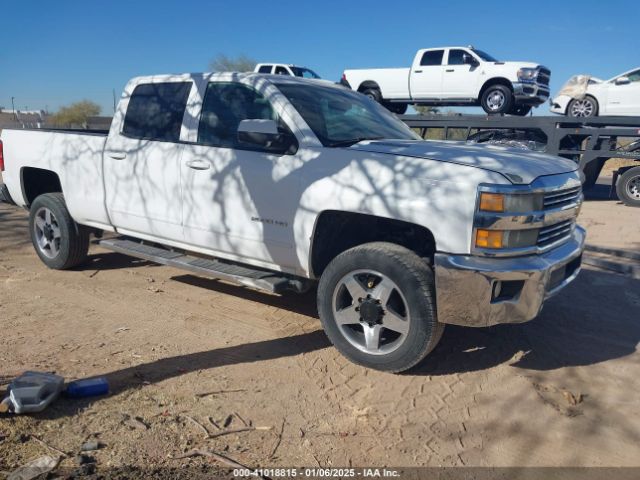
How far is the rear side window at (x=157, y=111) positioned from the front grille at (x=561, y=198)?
306 cm

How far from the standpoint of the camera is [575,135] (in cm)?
1270

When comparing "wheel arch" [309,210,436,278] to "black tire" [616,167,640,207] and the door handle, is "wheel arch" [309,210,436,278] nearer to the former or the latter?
the door handle

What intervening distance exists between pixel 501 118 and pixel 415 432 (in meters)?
11.1

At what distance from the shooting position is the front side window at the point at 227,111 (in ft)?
14.7

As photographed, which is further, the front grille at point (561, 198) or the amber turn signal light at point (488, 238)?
the front grille at point (561, 198)

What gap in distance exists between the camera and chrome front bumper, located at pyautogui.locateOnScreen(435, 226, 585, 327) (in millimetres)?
3396

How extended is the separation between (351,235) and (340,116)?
3.45 ft

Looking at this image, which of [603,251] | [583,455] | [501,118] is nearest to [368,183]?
[583,455]

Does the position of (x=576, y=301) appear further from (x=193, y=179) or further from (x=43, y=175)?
(x=43, y=175)

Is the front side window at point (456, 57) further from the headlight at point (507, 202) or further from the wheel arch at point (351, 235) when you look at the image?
the headlight at point (507, 202)

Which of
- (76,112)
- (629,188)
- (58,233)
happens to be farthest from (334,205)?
(76,112)

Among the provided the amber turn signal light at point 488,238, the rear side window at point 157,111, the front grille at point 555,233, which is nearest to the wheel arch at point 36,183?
the rear side window at point 157,111

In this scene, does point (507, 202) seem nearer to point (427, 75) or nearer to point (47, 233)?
point (47, 233)

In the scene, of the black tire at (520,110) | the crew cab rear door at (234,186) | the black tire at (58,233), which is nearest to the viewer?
the crew cab rear door at (234,186)
